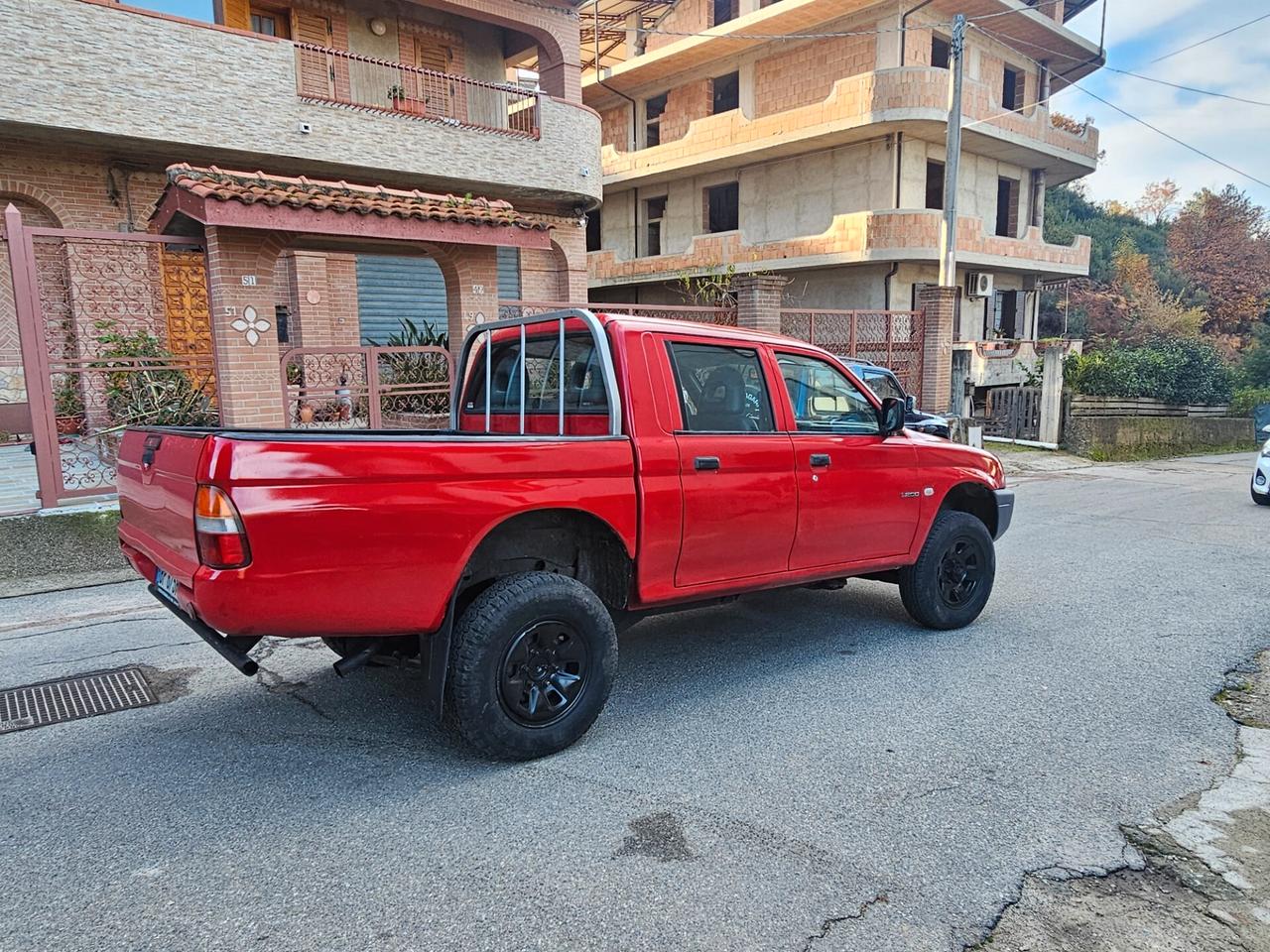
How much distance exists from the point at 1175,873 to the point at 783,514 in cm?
217

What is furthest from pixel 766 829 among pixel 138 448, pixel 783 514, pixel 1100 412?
pixel 1100 412

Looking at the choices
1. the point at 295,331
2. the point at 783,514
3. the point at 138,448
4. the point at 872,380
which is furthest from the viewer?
the point at 295,331

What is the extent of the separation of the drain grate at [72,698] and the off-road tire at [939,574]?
4274 mm

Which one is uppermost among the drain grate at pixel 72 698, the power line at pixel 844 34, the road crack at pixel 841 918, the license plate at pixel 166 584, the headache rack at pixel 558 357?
the power line at pixel 844 34

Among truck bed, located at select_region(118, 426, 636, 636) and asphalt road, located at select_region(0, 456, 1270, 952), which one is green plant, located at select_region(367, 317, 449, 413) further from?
truck bed, located at select_region(118, 426, 636, 636)

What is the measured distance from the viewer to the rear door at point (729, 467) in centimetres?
395

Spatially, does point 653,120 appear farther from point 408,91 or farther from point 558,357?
point 558,357

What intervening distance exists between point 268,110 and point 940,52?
1944 cm

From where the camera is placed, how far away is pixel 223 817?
3002mm

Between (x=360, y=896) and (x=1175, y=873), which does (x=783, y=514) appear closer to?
(x=1175, y=873)

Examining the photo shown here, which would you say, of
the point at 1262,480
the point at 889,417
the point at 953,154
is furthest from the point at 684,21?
the point at 889,417

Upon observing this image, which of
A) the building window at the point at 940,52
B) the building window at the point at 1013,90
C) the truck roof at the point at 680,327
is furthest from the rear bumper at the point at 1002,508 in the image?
the building window at the point at 1013,90

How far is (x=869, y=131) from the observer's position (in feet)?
71.2

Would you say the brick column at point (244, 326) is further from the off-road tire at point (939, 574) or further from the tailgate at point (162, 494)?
the off-road tire at point (939, 574)
